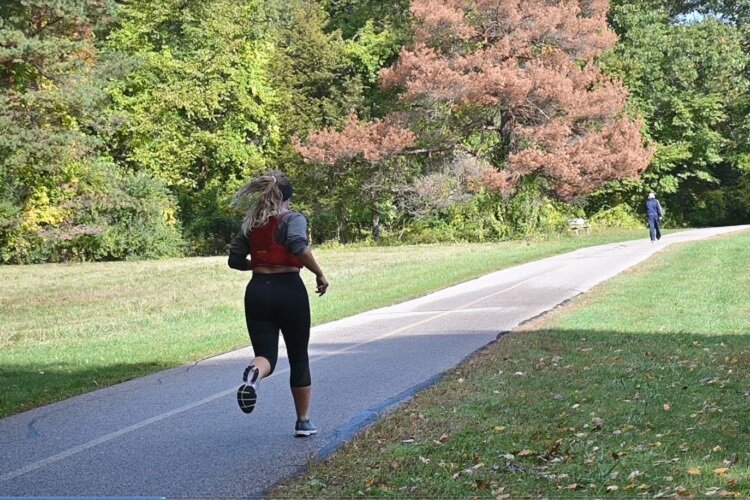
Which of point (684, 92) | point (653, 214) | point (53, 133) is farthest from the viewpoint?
point (684, 92)

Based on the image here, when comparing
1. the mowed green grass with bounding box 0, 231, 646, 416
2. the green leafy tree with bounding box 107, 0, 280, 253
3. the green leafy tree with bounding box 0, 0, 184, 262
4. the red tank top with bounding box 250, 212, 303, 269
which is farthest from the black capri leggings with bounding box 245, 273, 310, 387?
the green leafy tree with bounding box 107, 0, 280, 253

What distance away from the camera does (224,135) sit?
50875 mm

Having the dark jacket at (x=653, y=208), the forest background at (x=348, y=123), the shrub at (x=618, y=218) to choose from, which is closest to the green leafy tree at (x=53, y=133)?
the forest background at (x=348, y=123)

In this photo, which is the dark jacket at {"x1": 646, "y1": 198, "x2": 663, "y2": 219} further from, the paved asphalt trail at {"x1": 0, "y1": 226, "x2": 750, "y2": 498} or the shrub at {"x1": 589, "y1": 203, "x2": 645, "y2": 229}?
the paved asphalt trail at {"x1": 0, "y1": 226, "x2": 750, "y2": 498}

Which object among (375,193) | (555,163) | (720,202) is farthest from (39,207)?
(720,202)

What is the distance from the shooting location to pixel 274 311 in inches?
265

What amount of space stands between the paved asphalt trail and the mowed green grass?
113cm

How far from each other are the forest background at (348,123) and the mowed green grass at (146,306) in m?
4.69

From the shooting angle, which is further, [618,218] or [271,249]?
[618,218]

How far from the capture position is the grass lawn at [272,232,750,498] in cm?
536

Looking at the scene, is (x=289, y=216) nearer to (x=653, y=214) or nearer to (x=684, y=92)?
(x=653, y=214)

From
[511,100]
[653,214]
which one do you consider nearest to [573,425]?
[653,214]

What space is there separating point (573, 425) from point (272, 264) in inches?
106

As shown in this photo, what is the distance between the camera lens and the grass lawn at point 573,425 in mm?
5359
